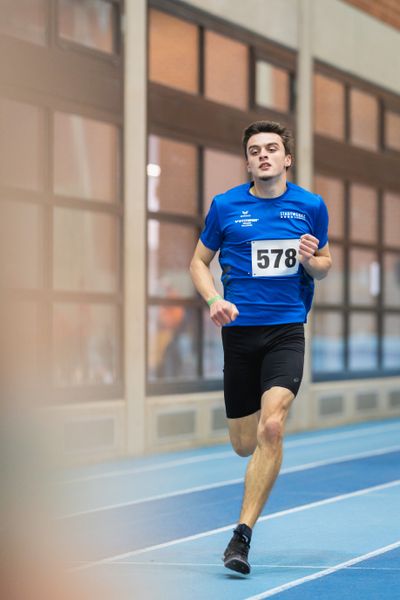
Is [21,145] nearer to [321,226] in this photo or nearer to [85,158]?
[85,158]

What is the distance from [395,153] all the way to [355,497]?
10645 millimetres

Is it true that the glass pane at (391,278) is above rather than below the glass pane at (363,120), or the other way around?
below

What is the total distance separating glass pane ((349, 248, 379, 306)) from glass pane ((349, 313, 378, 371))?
0.79 feet

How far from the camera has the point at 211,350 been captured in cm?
1502

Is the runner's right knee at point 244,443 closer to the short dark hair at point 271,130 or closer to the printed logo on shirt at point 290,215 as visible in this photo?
the printed logo on shirt at point 290,215

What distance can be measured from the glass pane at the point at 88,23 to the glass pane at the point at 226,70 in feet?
6.16

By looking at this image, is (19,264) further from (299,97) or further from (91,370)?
(299,97)

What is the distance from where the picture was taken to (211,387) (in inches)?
583

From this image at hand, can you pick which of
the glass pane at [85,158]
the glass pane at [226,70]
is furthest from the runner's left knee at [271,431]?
the glass pane at [226,70]

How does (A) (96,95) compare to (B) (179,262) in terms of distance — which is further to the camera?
(B) (179,262)

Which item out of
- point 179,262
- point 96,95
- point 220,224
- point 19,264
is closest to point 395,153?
point 179,262

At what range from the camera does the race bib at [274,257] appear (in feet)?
22.7

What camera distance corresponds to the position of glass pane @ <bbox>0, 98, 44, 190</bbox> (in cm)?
1157

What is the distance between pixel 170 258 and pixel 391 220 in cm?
660
